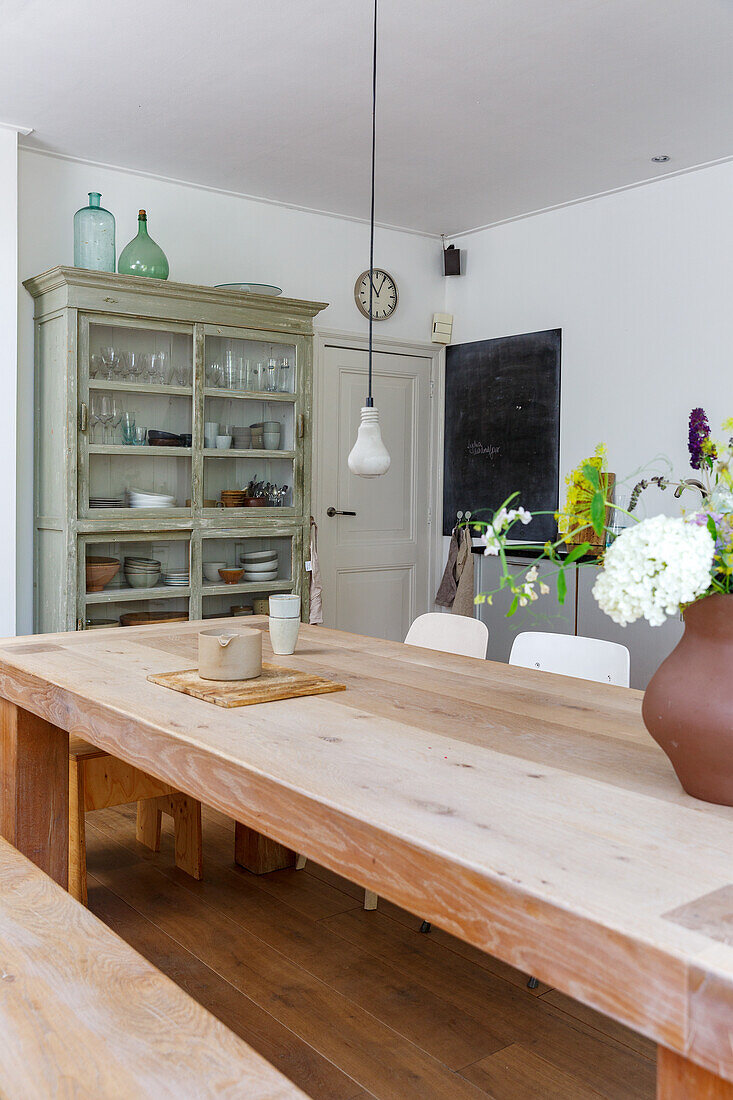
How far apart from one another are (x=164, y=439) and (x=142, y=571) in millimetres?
604

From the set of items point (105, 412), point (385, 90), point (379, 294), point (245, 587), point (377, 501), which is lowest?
point (245, 587)

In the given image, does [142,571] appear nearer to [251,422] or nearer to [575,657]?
[251,422]

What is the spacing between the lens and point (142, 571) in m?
4.17

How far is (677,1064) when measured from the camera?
0.85 m

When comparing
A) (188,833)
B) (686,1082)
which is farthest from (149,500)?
(686,1082)

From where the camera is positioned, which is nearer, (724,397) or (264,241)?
(724,397)

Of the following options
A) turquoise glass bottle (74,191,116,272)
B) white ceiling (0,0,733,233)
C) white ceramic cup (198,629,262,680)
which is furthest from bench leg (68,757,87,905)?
turquoise glass bottle (74,191,116,272)

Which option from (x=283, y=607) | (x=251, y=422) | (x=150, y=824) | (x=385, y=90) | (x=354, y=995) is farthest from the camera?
(x=251, y=422)

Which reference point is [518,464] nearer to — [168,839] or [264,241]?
[264,241]

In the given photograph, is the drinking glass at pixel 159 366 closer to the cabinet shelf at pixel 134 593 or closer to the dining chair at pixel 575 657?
the cabinet shelf at pixel 134 593

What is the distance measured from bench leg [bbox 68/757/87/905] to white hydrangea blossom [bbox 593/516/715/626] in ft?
5.85

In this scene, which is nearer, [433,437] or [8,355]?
[8,355]

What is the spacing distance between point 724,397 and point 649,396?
0.41 meters

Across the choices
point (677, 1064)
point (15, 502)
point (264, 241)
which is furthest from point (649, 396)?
point (677, 1064)
